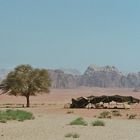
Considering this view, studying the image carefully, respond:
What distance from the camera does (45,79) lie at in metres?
65.8

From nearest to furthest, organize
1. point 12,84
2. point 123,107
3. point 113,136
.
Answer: point 113,136 < point 123,107 < point 12,84

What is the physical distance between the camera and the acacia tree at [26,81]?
64.3 m

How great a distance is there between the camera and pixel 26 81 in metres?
64.4

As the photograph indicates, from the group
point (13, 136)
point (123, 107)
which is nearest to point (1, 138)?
point (13, 136)

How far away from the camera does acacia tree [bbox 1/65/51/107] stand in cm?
6431

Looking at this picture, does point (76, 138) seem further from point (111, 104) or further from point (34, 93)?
point (34, 93)

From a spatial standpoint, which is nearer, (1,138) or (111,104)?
(1,138)

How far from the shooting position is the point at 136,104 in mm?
59750

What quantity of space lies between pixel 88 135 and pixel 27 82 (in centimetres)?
4328

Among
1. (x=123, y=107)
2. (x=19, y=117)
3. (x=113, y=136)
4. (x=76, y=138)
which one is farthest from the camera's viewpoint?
(x=123, y=107)

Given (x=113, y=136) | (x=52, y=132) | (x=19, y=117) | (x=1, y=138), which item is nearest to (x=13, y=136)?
(x=1, y=138)

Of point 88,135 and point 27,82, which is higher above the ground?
point 27,82

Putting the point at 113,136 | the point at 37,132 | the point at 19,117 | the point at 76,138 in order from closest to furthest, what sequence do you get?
1. the point at 76,138
2. the point at 113,136
3. the point at 37,132
4. the point at 19,117

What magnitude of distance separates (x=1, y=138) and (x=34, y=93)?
45.5 meters
